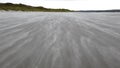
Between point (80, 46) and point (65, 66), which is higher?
point (65, 66)

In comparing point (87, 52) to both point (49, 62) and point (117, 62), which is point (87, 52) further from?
point (49, 62)

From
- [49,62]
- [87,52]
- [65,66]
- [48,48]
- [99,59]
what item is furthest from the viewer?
[48,48]

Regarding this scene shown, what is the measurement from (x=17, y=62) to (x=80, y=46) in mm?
1572

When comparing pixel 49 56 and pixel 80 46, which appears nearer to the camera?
pixel 49 56

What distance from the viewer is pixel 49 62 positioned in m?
2.56

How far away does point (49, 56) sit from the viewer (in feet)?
9.39

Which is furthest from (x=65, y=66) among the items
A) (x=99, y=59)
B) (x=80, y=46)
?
(x=80, y=46)

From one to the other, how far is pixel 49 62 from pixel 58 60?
0.61ft

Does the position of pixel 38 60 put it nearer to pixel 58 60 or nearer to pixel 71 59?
A: pixel 58 60

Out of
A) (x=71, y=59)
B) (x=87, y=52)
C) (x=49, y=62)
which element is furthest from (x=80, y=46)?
(x=49, y=62)

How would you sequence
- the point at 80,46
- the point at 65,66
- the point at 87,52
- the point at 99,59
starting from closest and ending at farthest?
the point at 65,66
the point at 99,59
the point at 87,52
the point at 80,46

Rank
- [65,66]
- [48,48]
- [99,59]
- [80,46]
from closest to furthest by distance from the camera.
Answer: [65,66] < [99,59] < [48,48] < [80,46]

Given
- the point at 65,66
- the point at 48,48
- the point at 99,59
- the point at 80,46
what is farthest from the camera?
the point at 80,46

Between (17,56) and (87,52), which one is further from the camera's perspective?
(87,52)
